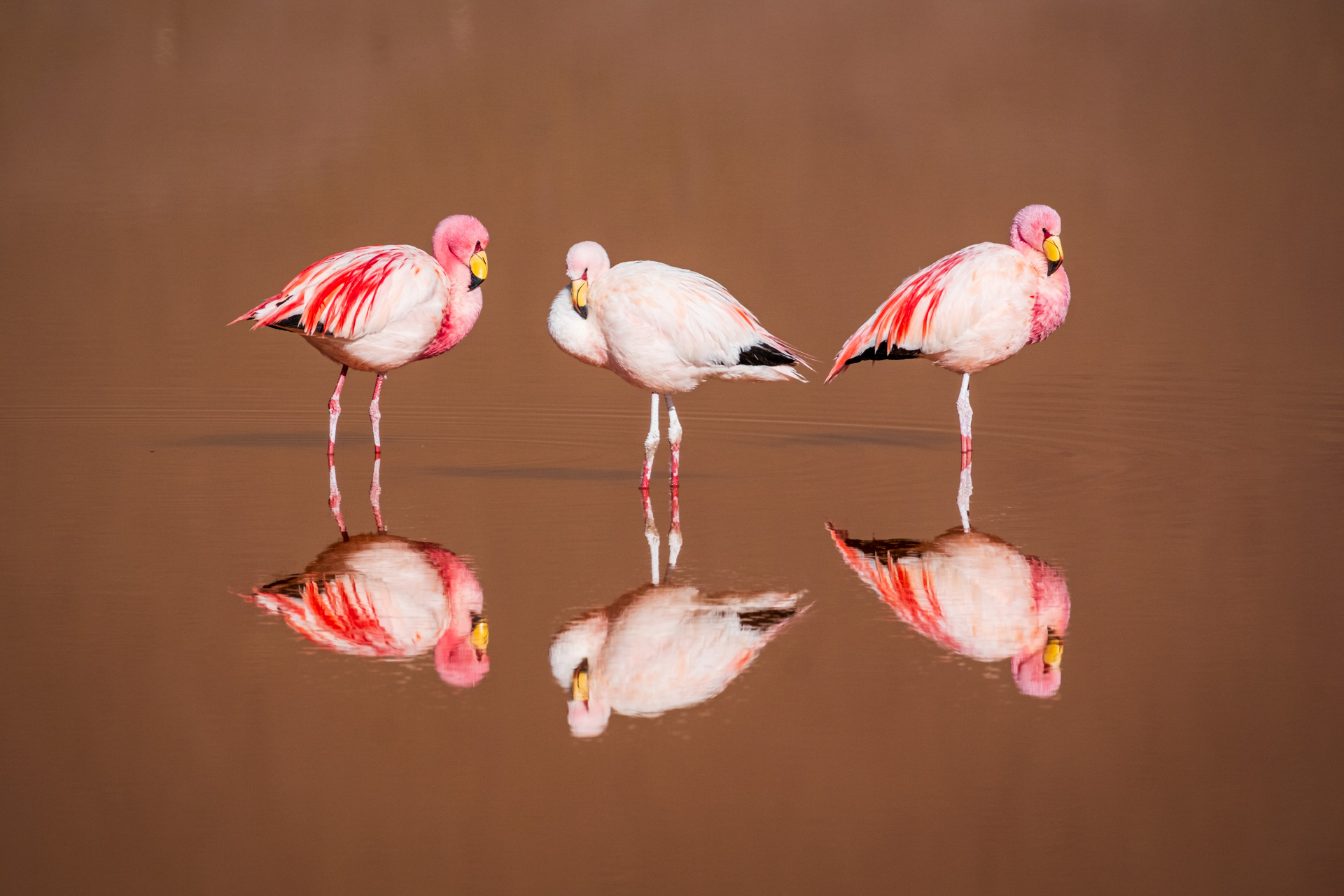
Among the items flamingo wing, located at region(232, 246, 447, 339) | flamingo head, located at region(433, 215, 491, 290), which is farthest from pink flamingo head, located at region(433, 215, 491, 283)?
flamingo wing, located at region(232, 246, 447, 339)

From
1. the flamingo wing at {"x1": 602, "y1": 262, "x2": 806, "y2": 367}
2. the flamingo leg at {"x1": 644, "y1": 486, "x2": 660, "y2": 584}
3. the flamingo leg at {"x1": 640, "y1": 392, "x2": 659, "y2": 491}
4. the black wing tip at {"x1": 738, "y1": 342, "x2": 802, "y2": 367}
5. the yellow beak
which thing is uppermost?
the flamingo wing at {"x1": 602, "y1": 262, "x2": 806, "y2": 367}

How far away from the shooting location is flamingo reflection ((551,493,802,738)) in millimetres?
5348

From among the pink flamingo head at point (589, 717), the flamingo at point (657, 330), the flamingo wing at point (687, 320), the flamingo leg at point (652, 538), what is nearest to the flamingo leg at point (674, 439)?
the flamingo at point (657, 330)

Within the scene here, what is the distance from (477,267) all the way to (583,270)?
1292 mm

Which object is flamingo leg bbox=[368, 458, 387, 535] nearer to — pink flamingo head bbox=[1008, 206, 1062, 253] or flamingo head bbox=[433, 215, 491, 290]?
flamingo head bbox=[433, 215, 491, 290]

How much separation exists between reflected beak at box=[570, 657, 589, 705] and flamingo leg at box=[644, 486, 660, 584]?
1.03 m

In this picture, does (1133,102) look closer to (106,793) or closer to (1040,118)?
(1040,118)

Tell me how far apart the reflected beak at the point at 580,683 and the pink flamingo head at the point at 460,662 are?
0.31m

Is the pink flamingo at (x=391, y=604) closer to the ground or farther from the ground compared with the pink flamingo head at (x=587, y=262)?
closer to the ground

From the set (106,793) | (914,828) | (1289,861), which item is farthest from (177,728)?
(1289,861)

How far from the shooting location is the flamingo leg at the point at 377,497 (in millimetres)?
7512

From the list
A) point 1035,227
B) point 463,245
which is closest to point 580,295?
point 463,245

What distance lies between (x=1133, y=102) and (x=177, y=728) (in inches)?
933

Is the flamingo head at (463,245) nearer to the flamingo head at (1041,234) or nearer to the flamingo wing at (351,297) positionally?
the flamingo wing at (351,297)
